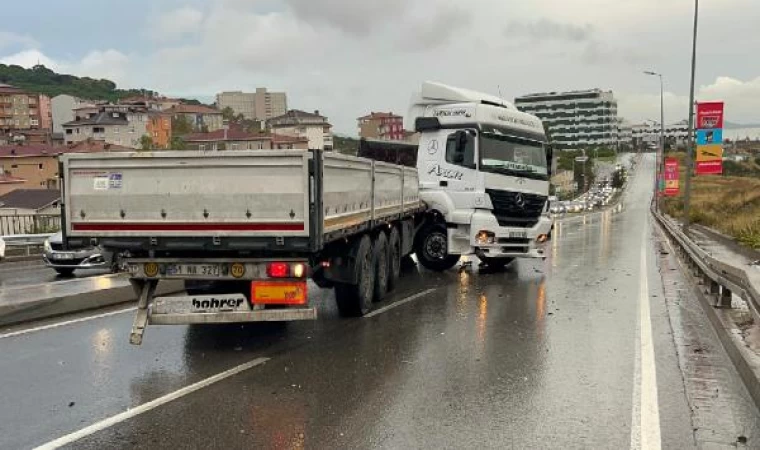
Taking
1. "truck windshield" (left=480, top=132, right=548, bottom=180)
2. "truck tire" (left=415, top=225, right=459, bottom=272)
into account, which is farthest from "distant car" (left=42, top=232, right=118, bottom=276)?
"truck windshield" (left=480, top=132, right=548, bottom=180)

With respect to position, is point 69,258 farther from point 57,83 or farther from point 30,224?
point 57,83

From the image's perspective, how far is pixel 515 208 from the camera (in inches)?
571

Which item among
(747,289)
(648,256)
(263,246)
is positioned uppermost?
(263,246)

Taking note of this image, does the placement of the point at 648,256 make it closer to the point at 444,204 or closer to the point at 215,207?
the point at 444,204

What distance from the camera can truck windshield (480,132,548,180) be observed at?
14273 mm

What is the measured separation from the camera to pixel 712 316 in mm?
9438

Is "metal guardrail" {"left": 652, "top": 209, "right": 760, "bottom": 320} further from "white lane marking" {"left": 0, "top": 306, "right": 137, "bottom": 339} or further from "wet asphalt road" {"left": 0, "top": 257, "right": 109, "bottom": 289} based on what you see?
"wet asphalt road" {"left": 0, "top": 257, "right": 109, "bottom": 289}

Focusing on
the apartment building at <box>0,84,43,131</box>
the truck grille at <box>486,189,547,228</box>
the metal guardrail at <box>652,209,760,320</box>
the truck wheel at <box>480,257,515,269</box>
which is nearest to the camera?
the metal guardrail at <box>652,209,760,320</box>

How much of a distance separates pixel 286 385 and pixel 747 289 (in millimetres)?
5172

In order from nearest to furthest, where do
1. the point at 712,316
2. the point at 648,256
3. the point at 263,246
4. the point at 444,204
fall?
the point at 263,246 < the point at 712,316 < the point at 444,204 < the point at 648,256

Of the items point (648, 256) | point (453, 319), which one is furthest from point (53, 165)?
point (453, 319)

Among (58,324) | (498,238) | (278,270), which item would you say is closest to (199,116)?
(498,238)

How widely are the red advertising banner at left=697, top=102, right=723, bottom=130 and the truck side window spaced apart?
20156 mm

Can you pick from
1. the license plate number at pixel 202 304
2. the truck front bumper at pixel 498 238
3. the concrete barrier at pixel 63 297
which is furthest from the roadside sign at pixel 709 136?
the license plate number at pixel 202 304
